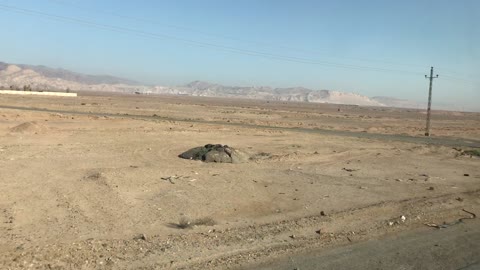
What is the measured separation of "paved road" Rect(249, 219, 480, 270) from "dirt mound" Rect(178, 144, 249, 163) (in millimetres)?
11196

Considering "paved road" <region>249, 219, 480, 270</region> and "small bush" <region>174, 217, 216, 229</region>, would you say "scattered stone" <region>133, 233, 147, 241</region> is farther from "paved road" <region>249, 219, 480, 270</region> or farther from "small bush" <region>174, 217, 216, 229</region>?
"paved road" <region>249, 219, 480, 270</region>

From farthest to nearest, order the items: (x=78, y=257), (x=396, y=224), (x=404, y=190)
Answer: (x=404, y=190)
(x=396, y=224)
(x=78, y=257)

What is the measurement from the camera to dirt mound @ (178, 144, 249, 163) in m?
20.7

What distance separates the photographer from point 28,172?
16.2 m

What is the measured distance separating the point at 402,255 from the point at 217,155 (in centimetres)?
1273

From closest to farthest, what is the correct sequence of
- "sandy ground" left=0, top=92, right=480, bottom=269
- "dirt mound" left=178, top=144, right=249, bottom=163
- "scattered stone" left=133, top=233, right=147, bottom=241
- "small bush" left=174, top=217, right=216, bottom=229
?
"sandy ground" left=0, top=92, right=480, bottom=269, "scattered stone" left=133, top=233, right=147, bottom=241, "small bush" left=174, top=217, right=216, bottom=229, "dirt mound" left=178, top=144, right=249, bottom=163

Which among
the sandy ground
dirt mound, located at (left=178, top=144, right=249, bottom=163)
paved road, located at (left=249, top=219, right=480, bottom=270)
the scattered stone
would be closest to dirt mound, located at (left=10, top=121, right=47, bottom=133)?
the sandy ground

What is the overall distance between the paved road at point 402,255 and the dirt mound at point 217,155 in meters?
11.2

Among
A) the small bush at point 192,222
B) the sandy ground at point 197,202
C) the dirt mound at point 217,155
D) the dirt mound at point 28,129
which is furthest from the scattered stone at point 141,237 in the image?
the dirt mound at point 28,129

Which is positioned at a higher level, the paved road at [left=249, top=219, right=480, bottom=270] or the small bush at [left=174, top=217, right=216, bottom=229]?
the paved road at [left=249, top=219, right=480, bottom=270]

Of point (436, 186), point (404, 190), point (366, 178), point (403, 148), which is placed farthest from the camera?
point (403, 148)


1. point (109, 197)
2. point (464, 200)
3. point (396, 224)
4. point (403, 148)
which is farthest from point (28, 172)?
point (403, 148)

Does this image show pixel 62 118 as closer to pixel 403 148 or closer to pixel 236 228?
pixel 403 148

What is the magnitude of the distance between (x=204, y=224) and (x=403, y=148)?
80.5 ft
